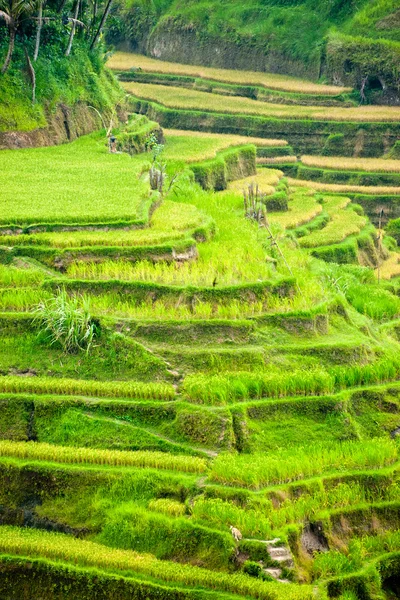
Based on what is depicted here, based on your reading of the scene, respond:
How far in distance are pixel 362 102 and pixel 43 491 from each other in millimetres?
33498

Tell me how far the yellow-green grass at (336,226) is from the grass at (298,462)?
45.0 feet

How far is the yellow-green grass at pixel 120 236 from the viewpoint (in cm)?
1864

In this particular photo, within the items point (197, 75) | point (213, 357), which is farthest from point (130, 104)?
point (213, 357)

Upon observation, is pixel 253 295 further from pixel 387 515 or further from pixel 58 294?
pixel 387 515

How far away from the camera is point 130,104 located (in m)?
42.6

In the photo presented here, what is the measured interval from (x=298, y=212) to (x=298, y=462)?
17.6 m

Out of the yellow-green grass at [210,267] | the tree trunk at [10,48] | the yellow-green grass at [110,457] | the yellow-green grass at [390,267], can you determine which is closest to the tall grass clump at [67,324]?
the yellow-green grass at [210,267]

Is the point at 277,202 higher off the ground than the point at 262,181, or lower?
higher

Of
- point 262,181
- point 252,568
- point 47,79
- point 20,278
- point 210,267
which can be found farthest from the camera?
point 262,181

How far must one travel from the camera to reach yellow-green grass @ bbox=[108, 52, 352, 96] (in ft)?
152

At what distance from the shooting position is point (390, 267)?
3005 cm

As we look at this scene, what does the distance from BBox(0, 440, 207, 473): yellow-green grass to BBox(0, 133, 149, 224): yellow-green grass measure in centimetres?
527

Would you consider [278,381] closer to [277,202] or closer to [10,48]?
[10,48]

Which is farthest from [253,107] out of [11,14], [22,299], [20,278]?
[22,299]
